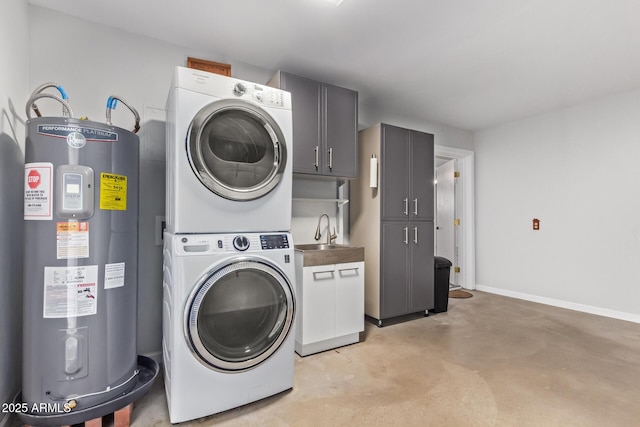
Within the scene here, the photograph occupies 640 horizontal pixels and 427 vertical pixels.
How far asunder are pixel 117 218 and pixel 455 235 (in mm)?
4687

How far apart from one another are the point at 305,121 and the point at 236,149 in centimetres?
111

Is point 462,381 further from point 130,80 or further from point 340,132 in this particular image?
point 130,80

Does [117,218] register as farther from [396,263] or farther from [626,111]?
[626,111]

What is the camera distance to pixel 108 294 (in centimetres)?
162

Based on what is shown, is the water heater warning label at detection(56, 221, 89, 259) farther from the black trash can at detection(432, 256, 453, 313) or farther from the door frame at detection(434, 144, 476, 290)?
the door frame at detection(434, 144, 476, 290)

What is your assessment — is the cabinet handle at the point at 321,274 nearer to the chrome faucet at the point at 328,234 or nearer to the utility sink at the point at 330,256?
the utility sink at the point at 330,256

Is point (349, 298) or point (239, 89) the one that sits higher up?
point (239, 89)

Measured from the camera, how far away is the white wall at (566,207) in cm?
344

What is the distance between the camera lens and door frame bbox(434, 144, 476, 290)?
4.81 m

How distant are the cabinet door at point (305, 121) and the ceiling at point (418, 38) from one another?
23cm

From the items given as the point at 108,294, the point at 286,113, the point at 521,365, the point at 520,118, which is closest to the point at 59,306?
the point at 108,294

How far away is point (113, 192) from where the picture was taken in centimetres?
165

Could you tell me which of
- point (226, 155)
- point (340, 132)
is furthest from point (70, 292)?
point (340, 132)

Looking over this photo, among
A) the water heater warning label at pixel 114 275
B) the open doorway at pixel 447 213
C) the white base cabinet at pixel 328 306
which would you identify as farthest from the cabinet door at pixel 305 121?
the open doorway at pixel 447 213
